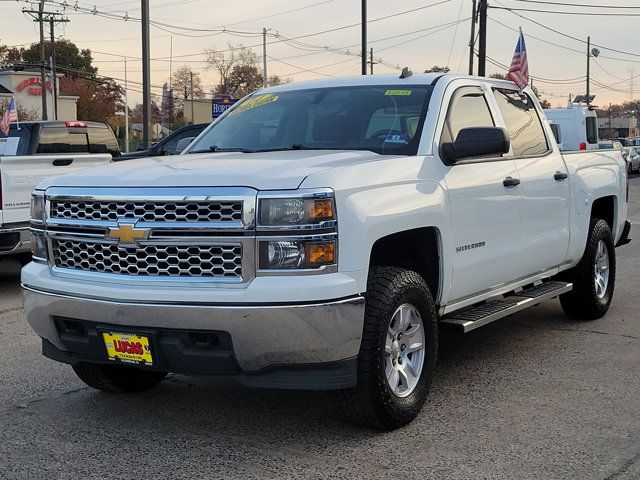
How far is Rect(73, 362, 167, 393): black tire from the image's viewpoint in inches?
201

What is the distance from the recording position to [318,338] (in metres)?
4.00

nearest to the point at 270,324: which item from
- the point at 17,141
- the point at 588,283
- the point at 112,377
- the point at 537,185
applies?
the point at 112,377

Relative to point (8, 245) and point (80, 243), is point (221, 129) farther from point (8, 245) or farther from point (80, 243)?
point (8, 245)

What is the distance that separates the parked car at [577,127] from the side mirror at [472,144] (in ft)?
62.6

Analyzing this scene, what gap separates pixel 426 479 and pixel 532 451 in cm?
67

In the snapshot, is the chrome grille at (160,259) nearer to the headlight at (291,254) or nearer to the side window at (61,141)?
the headlight at (291,254)

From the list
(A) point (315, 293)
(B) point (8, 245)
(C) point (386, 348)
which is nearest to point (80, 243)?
(A) point (315, 293)

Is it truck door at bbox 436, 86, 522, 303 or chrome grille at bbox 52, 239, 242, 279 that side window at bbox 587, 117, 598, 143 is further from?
chrome grille at bbox 52, 239, 242, 279

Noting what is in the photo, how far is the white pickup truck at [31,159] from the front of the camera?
8.95m

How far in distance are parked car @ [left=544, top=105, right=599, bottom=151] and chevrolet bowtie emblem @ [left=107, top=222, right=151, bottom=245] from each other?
2061 centimetres

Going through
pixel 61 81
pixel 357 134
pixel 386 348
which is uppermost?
pixel 61 81

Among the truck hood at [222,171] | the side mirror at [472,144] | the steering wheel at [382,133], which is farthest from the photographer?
the steering wheel at [382,133]

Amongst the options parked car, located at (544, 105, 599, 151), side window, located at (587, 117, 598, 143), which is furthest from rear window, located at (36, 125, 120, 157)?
side window, located at (587, 117, 598, 143)

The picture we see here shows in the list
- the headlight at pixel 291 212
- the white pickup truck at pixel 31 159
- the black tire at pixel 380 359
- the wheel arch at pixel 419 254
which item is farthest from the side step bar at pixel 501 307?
the white pickup truck at pixel 31 159
